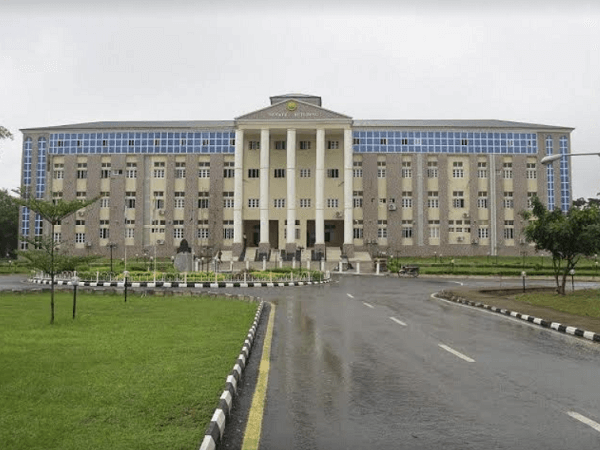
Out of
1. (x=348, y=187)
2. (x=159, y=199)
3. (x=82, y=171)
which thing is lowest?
(x=159, y=199)

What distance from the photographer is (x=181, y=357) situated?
825cm

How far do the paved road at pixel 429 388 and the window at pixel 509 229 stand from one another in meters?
51.1

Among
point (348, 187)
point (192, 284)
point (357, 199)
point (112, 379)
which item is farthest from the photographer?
point (357, 199)

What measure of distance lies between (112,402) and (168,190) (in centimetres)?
5774

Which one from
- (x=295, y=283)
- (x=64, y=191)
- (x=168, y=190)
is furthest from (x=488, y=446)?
(x=64, y=191)

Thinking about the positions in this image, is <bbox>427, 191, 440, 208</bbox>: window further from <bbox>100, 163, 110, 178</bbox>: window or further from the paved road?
the paved road

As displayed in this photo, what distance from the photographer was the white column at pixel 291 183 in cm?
5653

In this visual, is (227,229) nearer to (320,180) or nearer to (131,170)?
(320,180)

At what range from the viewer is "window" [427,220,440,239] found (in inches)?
2391

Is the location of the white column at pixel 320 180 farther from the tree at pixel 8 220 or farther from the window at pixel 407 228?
the tree at pixel 8 220

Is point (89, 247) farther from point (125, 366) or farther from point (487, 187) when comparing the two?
point (125, 366)

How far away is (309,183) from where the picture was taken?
6112 centimetres

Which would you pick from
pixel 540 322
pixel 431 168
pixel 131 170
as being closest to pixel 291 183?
pixel 431 168

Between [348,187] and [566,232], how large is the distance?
3590 centimetres
